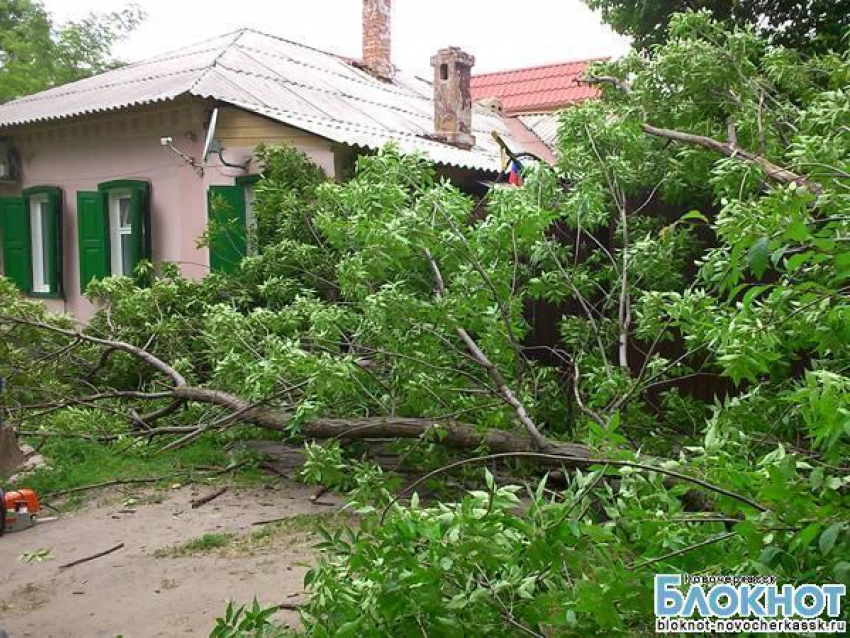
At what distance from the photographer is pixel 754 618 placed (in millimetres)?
2396

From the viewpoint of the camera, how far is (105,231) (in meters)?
12.2

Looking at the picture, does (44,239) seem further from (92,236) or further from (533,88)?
(533,88)

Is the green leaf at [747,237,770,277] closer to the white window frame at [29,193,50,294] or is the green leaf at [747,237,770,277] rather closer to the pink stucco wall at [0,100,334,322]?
the pink stucco wall at [0,100,334,322]

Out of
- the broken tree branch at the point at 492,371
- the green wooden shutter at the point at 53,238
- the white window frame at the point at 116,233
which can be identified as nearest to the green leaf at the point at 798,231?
the broken tree branch at the point at 492,371

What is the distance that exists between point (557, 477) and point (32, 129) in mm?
11151

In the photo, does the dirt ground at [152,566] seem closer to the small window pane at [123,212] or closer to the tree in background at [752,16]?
the small window pane at [123,212]

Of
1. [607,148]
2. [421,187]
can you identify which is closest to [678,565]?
[421,187]

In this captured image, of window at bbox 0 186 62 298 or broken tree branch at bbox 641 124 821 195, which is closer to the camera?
broken tree branch at bbox 641 124 821 195

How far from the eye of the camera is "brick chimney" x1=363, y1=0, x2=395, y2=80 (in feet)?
50.9

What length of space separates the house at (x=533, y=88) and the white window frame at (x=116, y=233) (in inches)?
366

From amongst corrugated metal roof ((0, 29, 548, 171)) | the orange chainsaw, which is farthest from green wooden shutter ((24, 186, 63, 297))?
the orange chainsaw

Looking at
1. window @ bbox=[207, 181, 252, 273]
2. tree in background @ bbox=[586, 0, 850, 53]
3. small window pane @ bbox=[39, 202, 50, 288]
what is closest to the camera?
window @ bbox=[207, 181, 252, 273]

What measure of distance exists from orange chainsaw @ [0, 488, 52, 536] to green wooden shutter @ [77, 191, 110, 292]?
277 inches

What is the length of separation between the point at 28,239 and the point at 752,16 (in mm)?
11454
